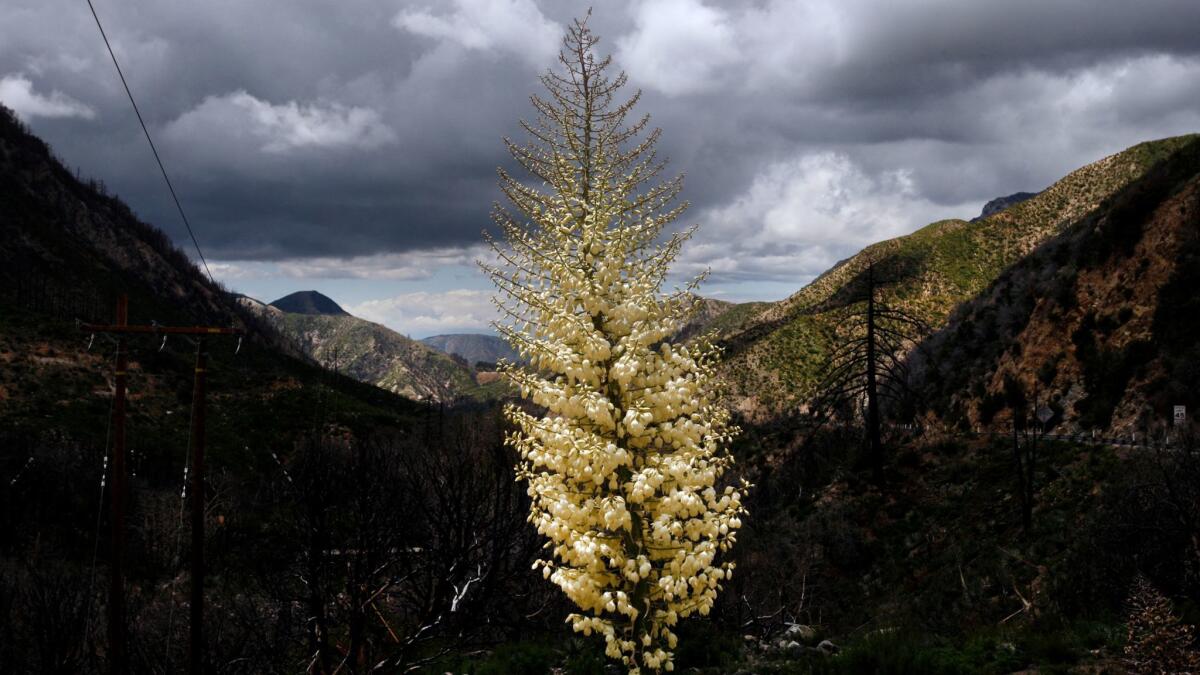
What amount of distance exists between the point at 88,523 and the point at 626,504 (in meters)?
46.3

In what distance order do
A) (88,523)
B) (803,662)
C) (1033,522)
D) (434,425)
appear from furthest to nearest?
(434,425)
(88,523)
(1033,522)
(803,662)

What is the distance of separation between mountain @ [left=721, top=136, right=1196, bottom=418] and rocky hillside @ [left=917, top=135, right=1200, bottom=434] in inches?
1415

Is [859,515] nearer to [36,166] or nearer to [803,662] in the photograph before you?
[803,662]

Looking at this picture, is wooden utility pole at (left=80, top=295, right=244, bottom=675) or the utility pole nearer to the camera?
wooden utility pole at (left=80, top=295, right=244, bottom=675)

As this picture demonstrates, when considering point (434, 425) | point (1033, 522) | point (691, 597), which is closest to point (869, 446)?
point (1033, 522)

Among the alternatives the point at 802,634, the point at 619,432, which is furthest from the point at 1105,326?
the point at 619,432

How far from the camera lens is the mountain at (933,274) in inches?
3290

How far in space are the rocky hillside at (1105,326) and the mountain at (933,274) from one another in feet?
118

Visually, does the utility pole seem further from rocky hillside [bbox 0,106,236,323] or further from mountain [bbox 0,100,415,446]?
rocky hillside [bbox 0,106,236,323]

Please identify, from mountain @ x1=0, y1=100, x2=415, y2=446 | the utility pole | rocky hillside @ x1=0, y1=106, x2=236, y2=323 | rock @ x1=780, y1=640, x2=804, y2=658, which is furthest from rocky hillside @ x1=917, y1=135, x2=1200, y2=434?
rocky hillside @ x1=0, y1=106, x2=236, y2=323

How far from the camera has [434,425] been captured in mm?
92250

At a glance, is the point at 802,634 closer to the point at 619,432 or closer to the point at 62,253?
the point at 619,432

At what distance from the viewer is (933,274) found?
308 ft

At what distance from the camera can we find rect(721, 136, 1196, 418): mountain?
274 feet
